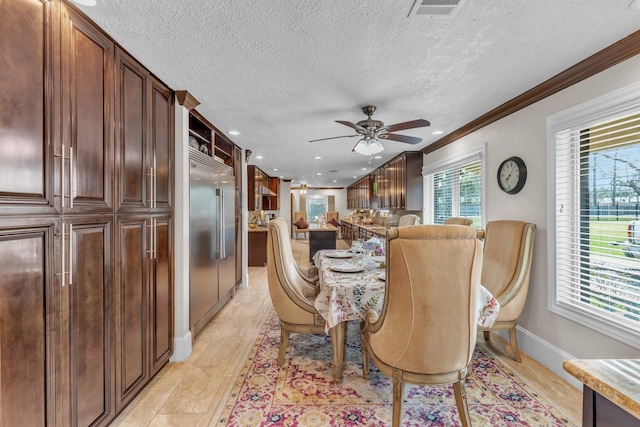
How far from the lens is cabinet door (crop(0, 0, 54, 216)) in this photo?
3.76 ft

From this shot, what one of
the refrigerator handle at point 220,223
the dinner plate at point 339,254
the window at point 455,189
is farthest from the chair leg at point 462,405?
the refrigerator handle at point 220,223

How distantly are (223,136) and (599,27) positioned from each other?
3815 millimetres

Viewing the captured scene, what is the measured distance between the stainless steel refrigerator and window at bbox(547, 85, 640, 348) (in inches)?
129

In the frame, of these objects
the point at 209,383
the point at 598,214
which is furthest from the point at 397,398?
the point at 598,214

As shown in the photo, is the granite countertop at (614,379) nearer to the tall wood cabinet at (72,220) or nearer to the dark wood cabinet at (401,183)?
the tall wood cabinet at (72,220)

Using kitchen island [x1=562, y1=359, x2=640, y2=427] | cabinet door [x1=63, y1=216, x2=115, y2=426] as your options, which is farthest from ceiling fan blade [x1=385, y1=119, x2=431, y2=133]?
cabinet door [x1=63, y1=216, x2=115, y2=426]

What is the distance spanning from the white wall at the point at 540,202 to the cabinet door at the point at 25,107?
3360mm

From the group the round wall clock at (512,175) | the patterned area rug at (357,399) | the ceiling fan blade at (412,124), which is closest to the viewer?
the patterned area rug at (357,399)

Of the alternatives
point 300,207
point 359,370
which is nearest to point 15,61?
point 359,370

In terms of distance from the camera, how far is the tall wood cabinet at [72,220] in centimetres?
118

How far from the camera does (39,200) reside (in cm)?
128

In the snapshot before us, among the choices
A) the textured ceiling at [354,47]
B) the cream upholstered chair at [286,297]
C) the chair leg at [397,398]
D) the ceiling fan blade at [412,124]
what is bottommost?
the chair leg at [397,398]

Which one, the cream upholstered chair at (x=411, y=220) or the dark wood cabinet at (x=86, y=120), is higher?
the dark wood cabinet at (x=86, y=120)

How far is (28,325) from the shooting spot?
1.23m
